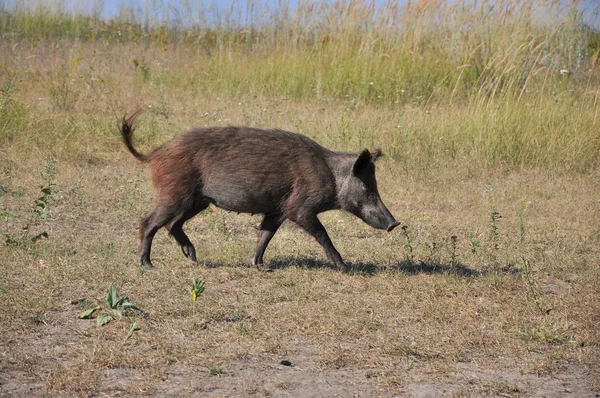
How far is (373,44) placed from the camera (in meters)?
13.6

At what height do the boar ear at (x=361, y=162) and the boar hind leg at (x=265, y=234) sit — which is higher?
the boar ear at (x=361, y=162)

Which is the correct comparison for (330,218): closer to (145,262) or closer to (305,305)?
(145,262)

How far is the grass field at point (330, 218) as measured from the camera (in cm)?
463

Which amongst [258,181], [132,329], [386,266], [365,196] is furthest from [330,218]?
[132,329]

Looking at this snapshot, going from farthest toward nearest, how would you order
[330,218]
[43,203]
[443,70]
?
[443,70], [330,218], [43,203]

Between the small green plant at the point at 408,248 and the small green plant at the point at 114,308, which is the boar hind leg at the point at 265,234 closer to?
the small green plant at the point at 408,248

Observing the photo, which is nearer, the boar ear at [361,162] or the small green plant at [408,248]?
the boar ear at [361,162]

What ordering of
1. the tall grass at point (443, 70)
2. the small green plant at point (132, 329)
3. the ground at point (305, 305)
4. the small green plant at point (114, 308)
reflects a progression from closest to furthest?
the ground at point (305, 305)
the small green plant at point (132, 329)
the small green plant at point (114, 308)
the tall grass at point (443, 70)

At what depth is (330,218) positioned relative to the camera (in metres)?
8.47

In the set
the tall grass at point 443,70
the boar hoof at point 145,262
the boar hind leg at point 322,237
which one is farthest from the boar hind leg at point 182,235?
the tall grass at point 443,70

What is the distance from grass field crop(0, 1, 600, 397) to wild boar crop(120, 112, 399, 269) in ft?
1.14

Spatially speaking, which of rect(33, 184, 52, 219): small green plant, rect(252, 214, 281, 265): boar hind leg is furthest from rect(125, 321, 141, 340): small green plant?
rect(33, 184, 52, 219): small green plant

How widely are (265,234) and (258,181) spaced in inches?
18.4

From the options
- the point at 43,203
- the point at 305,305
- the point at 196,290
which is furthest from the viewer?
the point at 43,203
